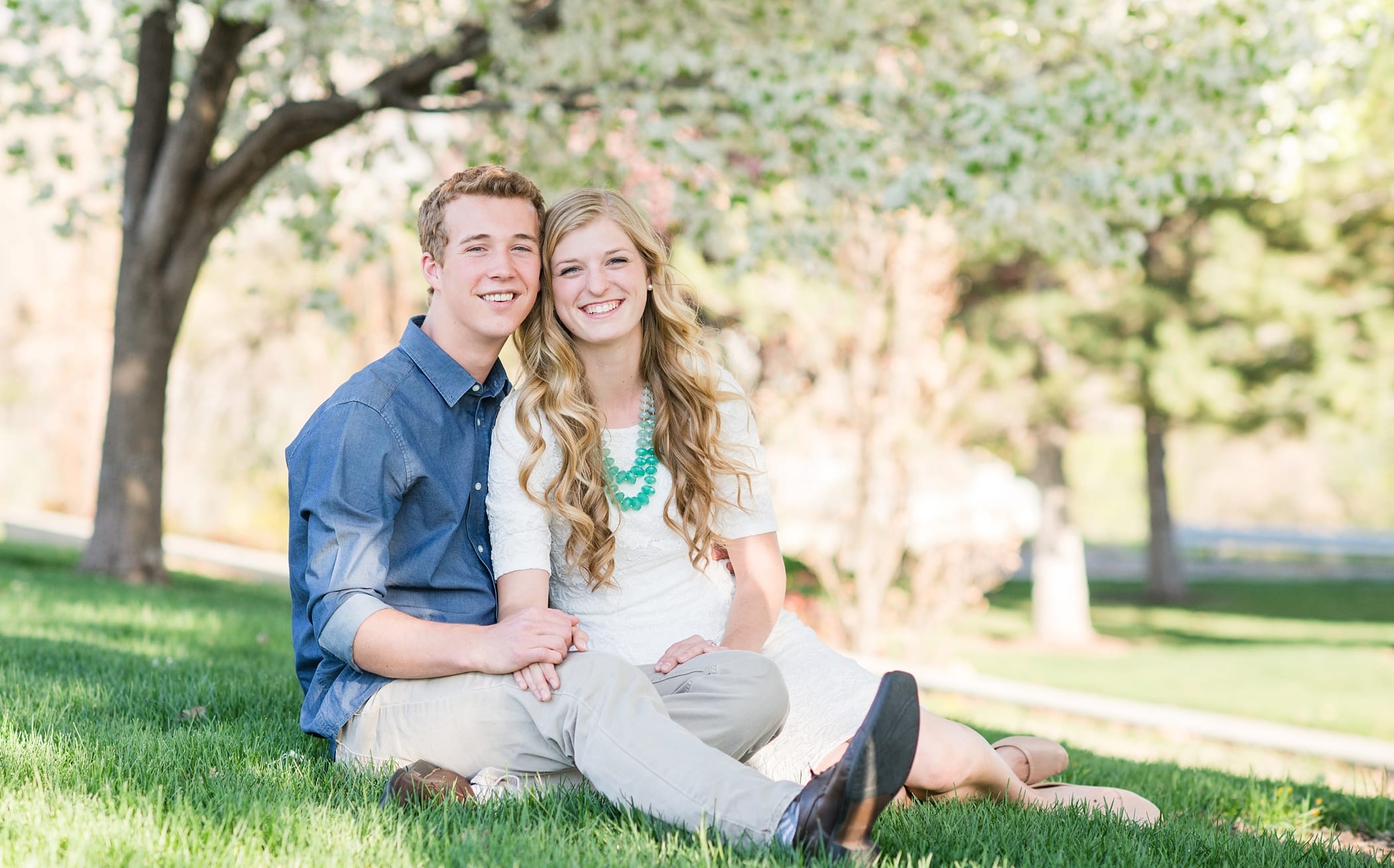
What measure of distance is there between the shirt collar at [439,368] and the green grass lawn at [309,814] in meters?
0.96

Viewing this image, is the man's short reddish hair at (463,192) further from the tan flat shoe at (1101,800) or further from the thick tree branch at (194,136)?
the thick tree branch at (194,136)

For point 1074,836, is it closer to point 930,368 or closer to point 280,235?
point 930,368

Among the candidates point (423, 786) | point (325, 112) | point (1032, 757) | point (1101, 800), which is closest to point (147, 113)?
point (325, 112)

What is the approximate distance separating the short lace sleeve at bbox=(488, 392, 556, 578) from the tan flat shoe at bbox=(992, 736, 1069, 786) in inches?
51.9

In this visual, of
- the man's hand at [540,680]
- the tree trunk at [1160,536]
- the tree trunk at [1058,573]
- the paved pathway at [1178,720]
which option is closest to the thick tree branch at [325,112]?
the paved pathway at [1178,720]

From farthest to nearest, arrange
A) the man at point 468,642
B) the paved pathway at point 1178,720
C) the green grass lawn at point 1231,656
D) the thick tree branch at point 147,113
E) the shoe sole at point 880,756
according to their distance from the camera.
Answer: the green grass lawn at point 1231,656 → the thick tree branch at point 147,113 → the paved pathway at point 1178,720 → the man at point 468,642 → the shoe sole at point 880,756

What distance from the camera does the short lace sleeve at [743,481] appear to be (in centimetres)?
328

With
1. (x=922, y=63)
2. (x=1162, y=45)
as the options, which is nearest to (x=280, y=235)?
(x=922, y=63)

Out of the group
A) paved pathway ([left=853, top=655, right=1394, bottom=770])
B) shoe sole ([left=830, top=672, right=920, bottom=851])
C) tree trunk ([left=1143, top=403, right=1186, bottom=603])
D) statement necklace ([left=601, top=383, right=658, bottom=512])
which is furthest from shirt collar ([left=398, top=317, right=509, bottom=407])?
tree trunk ([left=1143, top=403, right=1186, bottom=603])

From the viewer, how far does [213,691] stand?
3.68m

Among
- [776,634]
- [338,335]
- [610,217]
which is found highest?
[338,335]

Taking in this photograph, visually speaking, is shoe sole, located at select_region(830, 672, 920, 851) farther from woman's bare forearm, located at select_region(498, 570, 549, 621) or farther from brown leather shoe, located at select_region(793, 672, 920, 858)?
woman's bare forearm, located at select_region(498, 570, 549, 621)

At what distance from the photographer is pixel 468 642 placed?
2645 mm

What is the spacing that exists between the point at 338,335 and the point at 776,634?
13151 mm
